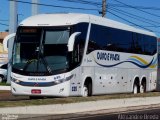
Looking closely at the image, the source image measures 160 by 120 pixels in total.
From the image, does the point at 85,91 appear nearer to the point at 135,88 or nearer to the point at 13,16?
the point at 135,88

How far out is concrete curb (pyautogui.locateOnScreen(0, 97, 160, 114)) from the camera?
17.4 m

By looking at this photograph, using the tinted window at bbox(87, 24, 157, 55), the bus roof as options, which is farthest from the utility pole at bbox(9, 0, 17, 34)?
the bus roof

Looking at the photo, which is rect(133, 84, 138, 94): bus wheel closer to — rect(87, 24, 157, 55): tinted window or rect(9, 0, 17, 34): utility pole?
rect(87, 24, 157, 55): tinted window

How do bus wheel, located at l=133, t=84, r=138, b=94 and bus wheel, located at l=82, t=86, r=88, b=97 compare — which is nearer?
bus wheel, located at l=82, t=86, r=88, b=97

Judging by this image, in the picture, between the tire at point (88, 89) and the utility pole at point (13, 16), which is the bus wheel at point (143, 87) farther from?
the utility pole at point (13, 16)

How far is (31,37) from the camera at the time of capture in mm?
23875

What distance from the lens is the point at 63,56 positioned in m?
23.4

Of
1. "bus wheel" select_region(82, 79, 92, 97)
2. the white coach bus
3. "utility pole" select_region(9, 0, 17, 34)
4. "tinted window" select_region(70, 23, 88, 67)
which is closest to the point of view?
the white coach bus

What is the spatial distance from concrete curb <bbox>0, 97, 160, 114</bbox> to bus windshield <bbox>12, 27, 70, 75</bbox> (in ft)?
8.52

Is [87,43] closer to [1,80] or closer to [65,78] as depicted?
[65,78]

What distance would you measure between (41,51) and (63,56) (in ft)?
3.42

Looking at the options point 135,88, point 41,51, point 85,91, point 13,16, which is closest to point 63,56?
point 41,51

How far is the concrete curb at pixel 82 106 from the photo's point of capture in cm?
1740

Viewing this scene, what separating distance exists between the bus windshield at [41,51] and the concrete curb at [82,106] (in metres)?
Answer: 2.60
